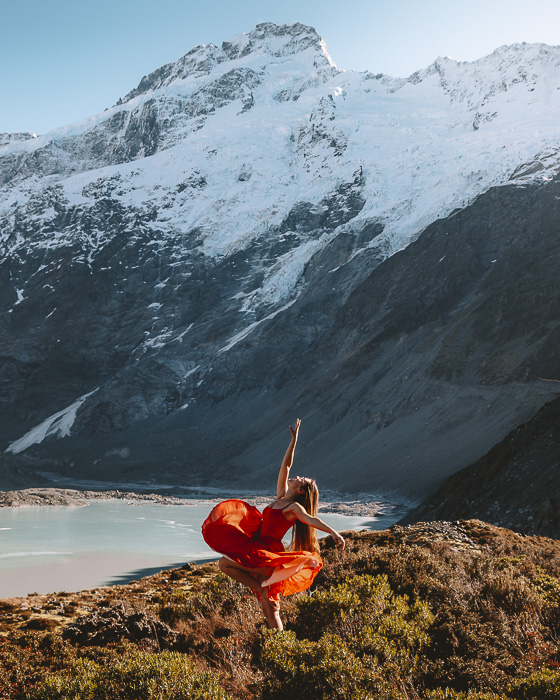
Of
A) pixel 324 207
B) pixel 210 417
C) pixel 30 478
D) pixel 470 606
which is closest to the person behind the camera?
pixel 470 606

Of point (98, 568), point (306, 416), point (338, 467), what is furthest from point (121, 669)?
point (306, 416)

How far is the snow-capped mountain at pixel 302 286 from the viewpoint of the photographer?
2601 inches

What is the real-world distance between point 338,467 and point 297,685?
2250 inches

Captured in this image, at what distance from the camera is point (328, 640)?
202 inches

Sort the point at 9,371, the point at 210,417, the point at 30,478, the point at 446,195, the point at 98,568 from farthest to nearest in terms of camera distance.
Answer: the point at 9,371 < the point at 446,195 < the point at 210,417 < the point at 30,478 < the point at 98,568

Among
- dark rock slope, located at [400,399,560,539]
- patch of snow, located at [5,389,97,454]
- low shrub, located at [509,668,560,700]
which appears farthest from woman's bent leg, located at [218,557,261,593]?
patch of snow, located at [5,389,97,454]

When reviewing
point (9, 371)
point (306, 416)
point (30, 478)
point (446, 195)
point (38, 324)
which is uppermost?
point (446, 195)

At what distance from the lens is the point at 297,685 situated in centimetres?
467

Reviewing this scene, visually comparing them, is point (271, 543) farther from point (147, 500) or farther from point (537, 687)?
point (147, 500)

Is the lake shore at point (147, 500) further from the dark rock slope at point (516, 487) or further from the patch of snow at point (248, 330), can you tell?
the patch of snow at point (248, 330)

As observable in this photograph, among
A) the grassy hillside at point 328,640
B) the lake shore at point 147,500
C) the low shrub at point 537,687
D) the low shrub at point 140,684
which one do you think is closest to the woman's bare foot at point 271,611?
the grassy hillside at point 328,640

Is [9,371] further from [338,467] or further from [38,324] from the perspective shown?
[338,467]

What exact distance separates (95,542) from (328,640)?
28.3 metres

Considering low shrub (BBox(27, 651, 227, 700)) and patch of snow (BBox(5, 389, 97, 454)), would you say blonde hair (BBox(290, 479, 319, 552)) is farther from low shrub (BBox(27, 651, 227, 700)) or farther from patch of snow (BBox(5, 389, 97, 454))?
patch of snow (BBox(5, 389, 97, 454))
